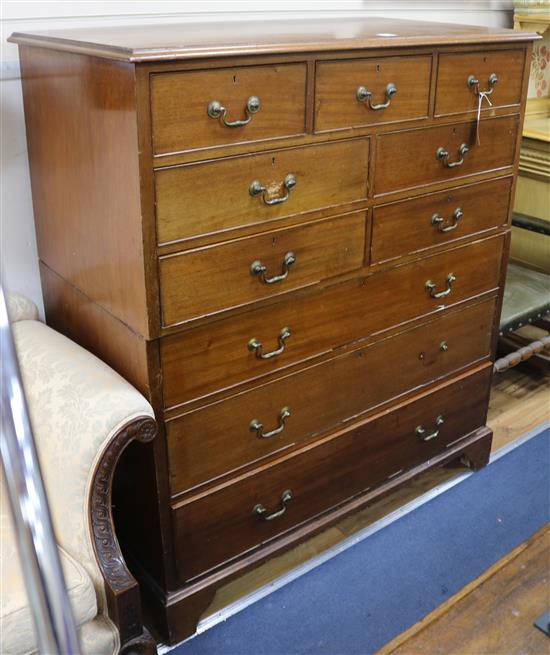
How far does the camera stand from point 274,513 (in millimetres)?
2080

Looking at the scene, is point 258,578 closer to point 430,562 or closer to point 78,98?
point 430,562

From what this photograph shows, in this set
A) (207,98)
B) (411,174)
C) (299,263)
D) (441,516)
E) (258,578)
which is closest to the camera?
(207,98)

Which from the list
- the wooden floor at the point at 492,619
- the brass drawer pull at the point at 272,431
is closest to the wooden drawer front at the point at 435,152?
the brass drawer pull at the point at 272,431

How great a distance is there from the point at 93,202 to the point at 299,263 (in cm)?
49

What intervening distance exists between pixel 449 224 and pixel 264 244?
2.23 feet

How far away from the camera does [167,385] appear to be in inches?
67.1

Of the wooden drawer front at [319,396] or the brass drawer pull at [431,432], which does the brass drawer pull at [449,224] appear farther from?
the brass drawer pull at [431,432]

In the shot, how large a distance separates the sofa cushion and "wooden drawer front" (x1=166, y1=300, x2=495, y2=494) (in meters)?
0.39

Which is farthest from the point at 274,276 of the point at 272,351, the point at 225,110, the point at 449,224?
the point at 449,224

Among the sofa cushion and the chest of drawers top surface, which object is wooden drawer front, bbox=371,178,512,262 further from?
the sofa cushion

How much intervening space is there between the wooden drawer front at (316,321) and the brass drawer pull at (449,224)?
0.08 m

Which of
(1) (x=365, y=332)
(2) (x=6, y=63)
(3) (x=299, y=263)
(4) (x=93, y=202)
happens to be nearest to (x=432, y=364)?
(1) (x=365, y=332)

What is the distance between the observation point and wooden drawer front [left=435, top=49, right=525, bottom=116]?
1965 mm

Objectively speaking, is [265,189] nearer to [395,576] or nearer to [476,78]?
[476,78]
